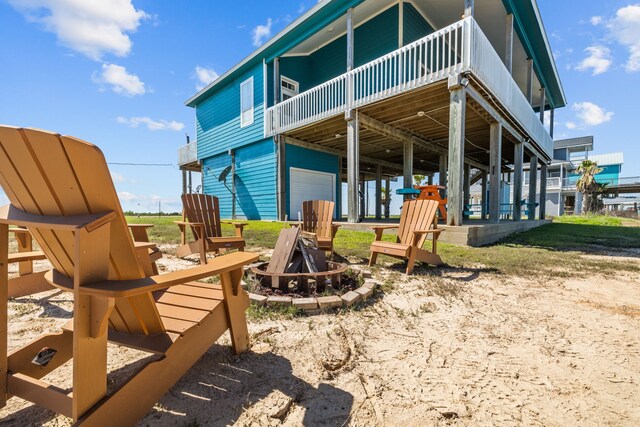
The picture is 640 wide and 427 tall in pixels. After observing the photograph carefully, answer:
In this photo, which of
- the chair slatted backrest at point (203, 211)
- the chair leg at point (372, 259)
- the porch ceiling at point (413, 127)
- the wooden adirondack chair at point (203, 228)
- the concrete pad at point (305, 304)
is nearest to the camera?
the concrete pad at point (305, 304)

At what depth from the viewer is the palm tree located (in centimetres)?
2375

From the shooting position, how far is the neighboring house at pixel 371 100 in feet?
20.8

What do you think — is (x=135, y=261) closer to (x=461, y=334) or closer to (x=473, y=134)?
(x=461, y=334)

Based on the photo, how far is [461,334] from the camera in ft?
6.52

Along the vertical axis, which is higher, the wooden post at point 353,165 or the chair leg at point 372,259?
the wooden post at point 353,165

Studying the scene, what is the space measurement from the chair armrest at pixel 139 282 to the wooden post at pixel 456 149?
5408mm

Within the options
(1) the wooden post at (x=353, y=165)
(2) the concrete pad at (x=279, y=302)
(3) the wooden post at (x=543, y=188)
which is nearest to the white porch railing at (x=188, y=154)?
(1) the wooden post at (x=353, y=165)

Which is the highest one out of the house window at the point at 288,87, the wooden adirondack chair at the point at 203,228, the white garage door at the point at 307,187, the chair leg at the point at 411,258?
the house window at the point at 288,87

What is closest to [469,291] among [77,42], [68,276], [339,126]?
[68,276]

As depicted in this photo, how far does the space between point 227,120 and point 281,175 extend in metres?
4.18

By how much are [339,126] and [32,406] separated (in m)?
8.57

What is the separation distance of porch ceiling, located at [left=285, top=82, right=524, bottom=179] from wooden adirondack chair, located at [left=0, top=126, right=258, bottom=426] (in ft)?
21.9

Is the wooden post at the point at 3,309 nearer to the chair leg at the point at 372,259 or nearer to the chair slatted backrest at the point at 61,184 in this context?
the chair slatted backrest at the point at 61,184

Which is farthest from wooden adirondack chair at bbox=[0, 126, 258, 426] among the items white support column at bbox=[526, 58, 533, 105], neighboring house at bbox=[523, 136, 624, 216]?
neighboring house at bbox=[523, 136, 624, 216]
